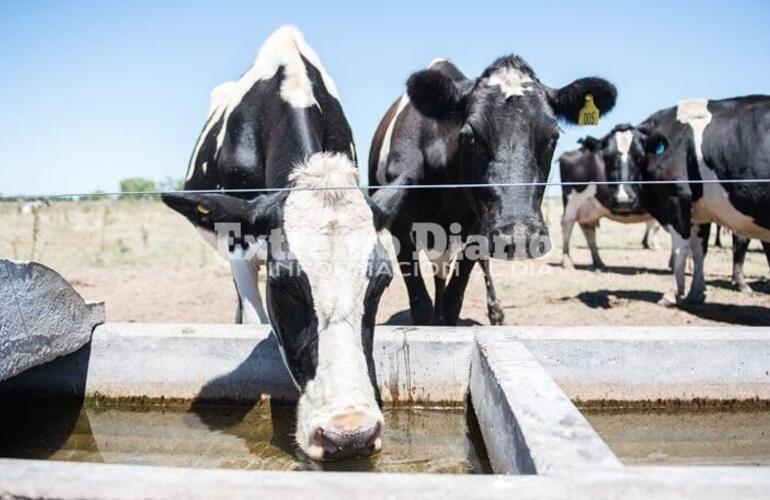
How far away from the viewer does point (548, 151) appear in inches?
163

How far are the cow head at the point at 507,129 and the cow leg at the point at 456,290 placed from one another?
105 centimetres

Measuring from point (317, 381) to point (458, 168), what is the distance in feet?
8.41

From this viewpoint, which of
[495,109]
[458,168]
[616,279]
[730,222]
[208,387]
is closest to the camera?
[208,387]

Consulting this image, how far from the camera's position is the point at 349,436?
2131 mm

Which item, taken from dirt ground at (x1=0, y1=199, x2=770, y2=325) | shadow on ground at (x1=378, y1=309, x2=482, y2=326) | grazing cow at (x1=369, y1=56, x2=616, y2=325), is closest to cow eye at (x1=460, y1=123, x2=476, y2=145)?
grazing cow at (x1=369, y1=56, x2=616, y2=325)

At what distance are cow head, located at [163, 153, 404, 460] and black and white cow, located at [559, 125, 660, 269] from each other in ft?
21.7

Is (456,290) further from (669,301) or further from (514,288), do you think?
(514,288)

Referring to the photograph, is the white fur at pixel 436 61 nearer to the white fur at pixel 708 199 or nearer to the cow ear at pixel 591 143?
the white fur at pixel 708 199

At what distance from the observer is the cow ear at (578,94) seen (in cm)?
451

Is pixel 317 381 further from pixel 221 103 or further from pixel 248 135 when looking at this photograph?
pixel 221 103

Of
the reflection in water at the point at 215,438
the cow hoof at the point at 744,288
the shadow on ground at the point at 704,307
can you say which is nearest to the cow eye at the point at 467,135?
the reflection in water at the point at 215,438

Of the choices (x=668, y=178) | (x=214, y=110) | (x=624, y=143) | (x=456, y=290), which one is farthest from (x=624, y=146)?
(x=214, y=110)

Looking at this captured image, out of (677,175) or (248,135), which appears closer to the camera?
(248,135)

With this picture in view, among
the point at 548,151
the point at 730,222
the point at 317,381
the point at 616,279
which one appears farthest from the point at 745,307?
the point at 317,381
